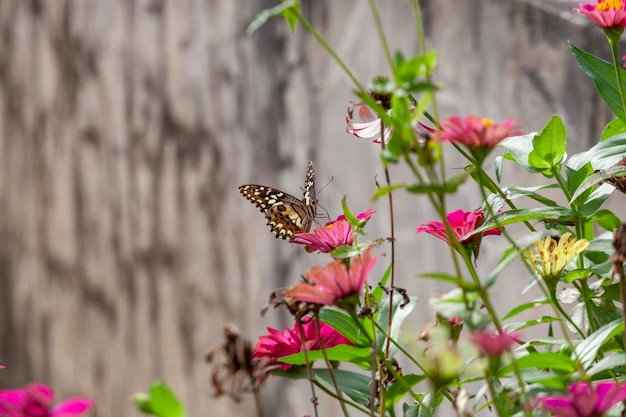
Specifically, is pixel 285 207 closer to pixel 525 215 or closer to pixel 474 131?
pixel 525 215

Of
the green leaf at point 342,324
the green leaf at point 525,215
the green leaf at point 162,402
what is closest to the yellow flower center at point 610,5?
the green leaf at point 525,215

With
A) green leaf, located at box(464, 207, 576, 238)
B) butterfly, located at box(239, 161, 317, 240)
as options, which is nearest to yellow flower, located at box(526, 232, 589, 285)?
green leaf, located at box(464, 207, 576, 238)

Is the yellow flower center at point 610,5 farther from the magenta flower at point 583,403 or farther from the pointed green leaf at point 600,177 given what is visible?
the magenta flower at point 583,403

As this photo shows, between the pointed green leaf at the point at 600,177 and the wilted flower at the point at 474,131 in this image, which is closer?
the wilted flower at the point at 474,131

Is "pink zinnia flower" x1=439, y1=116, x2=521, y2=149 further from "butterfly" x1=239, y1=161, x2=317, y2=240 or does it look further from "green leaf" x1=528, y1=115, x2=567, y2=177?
"butterfly" x1=239, y1=161, x2=317, y2=240

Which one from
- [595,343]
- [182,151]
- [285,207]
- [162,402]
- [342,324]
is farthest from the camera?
[182,151]

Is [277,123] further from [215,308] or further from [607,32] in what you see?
[607,32]

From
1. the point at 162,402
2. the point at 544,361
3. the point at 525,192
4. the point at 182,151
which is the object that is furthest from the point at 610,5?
the point at 182,151

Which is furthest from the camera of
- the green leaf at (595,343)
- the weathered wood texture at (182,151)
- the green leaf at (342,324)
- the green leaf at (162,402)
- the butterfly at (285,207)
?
the weathered wood texture at (182,151)
